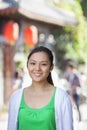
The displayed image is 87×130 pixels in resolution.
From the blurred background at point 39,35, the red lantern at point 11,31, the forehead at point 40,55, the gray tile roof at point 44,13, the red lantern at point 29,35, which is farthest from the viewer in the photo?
the red lantern at point 29,35

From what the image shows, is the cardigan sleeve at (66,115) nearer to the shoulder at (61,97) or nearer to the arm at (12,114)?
the shoulder at (61,97)

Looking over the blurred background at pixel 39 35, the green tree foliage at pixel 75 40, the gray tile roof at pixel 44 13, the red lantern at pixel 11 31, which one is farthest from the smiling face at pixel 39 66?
the green tree foliage at pixel 75 40

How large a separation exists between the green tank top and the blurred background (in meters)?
6.58

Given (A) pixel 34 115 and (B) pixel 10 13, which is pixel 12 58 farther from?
(A) pixel 34 115

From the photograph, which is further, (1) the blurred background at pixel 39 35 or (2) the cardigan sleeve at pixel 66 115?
(1) the blurred background at pixel 39 35

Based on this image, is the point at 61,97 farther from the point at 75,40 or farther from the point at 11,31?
the point at 75,40

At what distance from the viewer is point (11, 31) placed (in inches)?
482

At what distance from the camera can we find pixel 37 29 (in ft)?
46.0

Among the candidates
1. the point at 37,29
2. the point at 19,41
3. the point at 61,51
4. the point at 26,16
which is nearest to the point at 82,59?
the point at 61,51

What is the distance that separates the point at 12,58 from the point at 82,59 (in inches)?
149

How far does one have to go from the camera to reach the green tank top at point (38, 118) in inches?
94.8

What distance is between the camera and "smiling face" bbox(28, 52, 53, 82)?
2.51 meters

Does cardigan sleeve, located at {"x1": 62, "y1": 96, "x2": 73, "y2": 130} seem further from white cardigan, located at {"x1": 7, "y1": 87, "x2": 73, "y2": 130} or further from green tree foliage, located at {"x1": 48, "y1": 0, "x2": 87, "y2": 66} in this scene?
green tree foliage, located at {"x1": 48, "y1": 0, "x2": 87, "y2": 66}

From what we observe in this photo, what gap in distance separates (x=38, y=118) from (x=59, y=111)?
0.12 m
